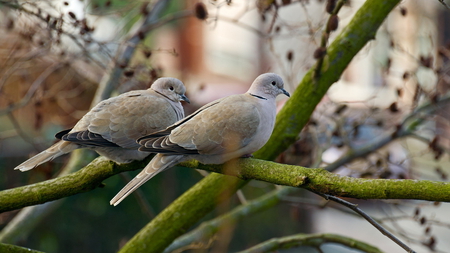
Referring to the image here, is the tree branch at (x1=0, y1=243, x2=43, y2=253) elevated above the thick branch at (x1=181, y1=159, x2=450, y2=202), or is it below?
below

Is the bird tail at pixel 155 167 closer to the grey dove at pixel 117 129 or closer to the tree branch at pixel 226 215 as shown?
the grey dove at pixel 117 129

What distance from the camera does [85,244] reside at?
303 inches

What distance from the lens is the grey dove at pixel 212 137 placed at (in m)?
2.63

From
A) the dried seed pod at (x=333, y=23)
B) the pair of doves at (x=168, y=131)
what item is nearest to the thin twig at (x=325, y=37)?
the dried seed pod at (x=333, y=23)

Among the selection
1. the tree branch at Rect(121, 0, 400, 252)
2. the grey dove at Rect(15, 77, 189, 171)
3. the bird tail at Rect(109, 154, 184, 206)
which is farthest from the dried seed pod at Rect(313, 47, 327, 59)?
the bird tail at Rect(109, 154, 184, 206)

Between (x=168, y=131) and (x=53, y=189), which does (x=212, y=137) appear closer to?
(x=168, y=131)

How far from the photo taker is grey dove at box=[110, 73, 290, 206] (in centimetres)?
263

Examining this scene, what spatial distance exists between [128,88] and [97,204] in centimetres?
314

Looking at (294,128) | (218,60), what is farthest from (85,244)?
(218,60)

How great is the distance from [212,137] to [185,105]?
9.64ft

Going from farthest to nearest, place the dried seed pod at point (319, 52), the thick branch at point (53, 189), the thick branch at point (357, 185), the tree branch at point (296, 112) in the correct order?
the tree branch at point (296, 112), the dried seed pod at point (319, 52), the thick branch at point (53, 189), the thick branch at point (357, 185)

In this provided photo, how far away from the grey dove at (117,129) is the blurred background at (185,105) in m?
0.72

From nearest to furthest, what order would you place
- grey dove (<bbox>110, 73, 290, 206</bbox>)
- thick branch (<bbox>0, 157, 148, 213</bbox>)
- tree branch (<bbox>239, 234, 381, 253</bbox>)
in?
1. grey dove (<bbox>110, 73, 290, 206</bbox>)
2. thick branch (<bbox>0, 157, 148, 213</bbox>)
3. tree branch (<bbox>239, 234, 381, 253</bbox>)

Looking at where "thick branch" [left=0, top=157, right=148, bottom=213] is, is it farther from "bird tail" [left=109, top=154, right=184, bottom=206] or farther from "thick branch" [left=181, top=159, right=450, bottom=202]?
"thick branch" [left=181, top=159, right=450, bottom=202]
